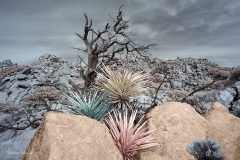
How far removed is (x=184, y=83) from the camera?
40.7 m

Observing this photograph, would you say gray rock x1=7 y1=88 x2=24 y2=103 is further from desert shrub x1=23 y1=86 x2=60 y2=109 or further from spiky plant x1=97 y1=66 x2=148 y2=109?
spiky plant x1=97 y1=66 x2=148 y2=109

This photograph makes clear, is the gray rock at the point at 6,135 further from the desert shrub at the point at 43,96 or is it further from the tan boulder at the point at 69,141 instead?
the tan boulder at the point at 69,141

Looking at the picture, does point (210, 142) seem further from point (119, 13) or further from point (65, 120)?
point (119, 13)

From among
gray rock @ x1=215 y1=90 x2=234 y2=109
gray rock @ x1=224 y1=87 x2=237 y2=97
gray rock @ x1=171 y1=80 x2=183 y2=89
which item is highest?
gray rock @ x1=224 y1=87 x2=237 y2=97

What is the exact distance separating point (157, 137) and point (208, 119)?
6.19 feet

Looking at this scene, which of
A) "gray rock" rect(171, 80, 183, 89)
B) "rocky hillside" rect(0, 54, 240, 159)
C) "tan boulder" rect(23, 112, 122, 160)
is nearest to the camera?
"tan boulder" rect(23, 112, 122, 160)

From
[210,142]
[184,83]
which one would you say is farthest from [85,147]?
[184,83]

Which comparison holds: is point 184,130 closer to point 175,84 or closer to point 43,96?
point 43,96

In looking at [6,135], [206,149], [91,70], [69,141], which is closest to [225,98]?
[91,70]

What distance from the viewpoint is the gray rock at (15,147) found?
915 centimetres

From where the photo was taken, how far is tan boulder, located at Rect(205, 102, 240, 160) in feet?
20.3

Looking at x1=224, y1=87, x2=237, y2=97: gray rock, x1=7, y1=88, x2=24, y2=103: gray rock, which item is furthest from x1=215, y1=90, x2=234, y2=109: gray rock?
x1=7, y1=88, x2=24, y2=103: gray rock

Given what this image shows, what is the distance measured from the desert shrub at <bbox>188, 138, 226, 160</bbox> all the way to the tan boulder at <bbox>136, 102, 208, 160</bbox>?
0.15 metres

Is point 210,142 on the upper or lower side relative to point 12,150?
upper
